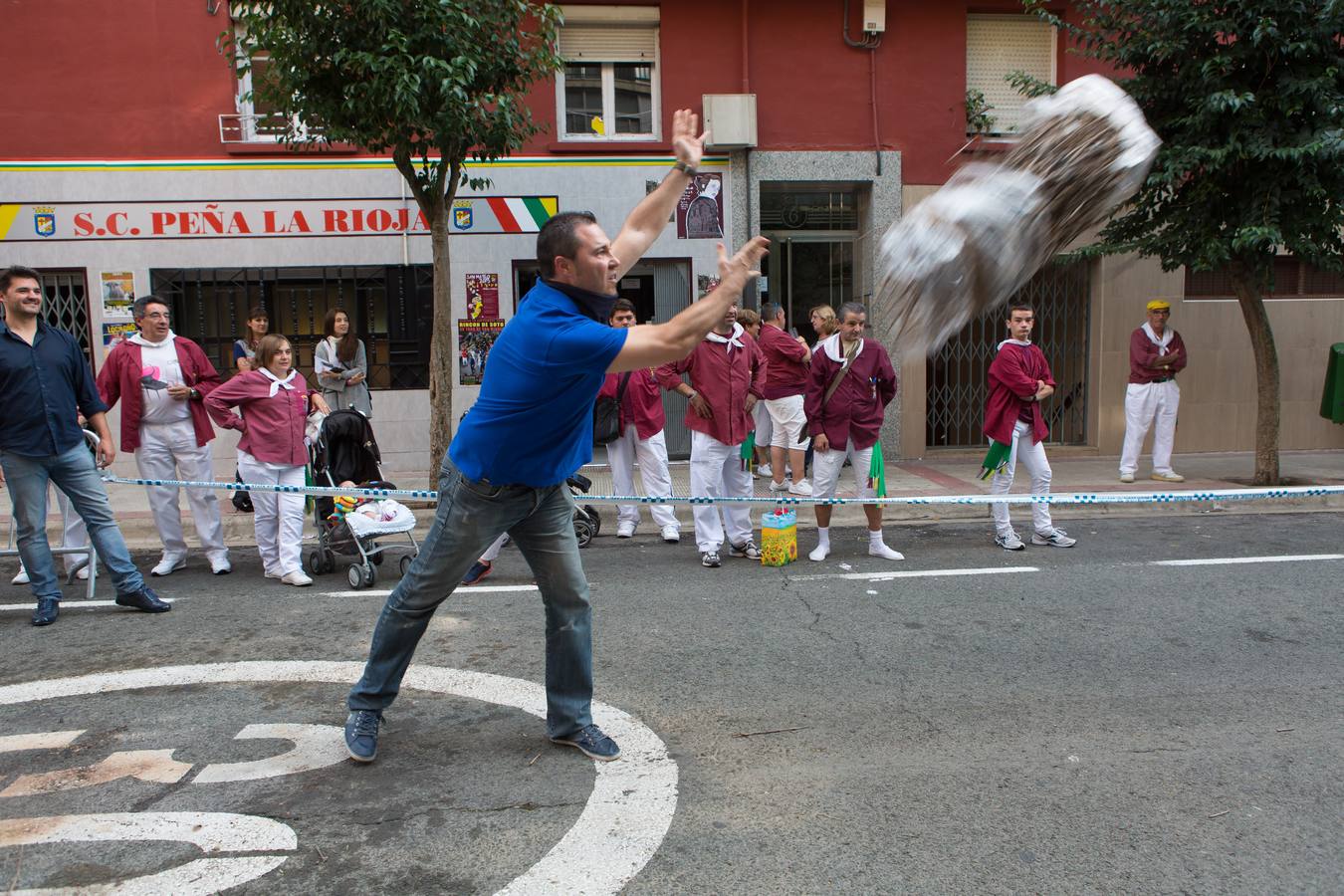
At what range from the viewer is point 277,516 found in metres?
6.99

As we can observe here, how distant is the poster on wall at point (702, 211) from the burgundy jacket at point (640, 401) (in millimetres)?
4628

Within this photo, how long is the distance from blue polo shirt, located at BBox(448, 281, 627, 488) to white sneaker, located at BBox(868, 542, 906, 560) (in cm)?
427

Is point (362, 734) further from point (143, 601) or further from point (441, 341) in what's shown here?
point (441, 341)

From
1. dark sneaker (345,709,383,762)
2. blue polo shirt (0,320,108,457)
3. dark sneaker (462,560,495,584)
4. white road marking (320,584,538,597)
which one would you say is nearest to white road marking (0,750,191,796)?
dark sneaker (345,709,383,762)

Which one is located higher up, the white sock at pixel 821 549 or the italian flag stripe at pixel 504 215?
the italian flag stripe at pixel 504 215

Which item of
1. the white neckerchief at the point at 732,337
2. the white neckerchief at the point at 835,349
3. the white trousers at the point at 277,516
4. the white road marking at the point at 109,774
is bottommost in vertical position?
the white road marking at the point at 109,774

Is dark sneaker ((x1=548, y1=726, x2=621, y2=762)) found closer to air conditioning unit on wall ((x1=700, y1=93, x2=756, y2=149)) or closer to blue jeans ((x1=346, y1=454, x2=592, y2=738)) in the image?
blue jeans ((x1=346, y1=454, x2=592, y2=738))

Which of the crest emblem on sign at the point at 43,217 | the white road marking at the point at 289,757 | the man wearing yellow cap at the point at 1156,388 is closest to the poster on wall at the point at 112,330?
the crest emblem on sign at the point at 43,217

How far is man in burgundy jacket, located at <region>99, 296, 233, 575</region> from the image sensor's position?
276 inches

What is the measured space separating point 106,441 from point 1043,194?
18.9ft

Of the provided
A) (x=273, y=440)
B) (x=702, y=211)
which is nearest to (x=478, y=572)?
(x=273, y=440)

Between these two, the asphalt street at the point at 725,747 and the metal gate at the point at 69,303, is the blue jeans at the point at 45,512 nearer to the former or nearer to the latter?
the asphalt street at the point at 725,747

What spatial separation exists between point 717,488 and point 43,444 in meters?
4.35

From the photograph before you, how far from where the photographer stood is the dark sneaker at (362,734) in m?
3.70
